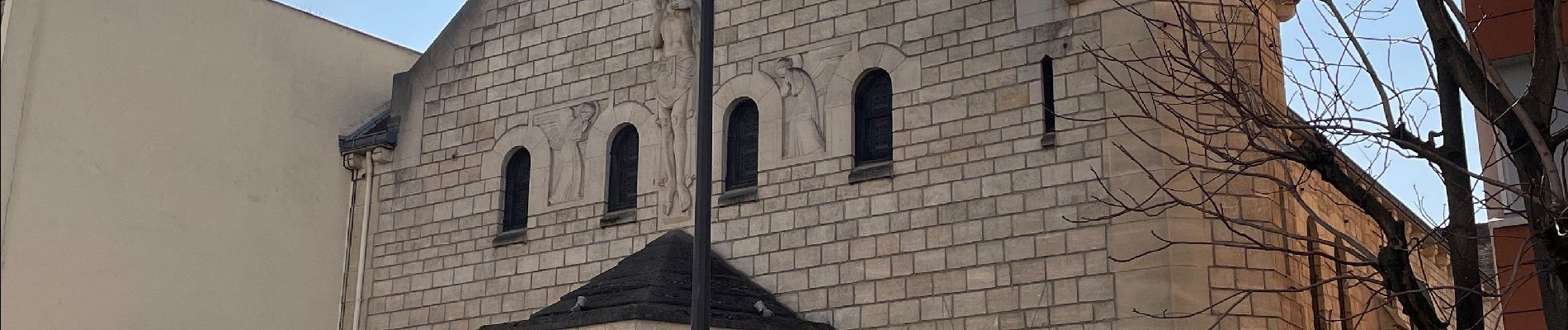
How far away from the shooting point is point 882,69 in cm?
1586

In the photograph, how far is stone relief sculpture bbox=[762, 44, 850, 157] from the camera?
52.6 ft

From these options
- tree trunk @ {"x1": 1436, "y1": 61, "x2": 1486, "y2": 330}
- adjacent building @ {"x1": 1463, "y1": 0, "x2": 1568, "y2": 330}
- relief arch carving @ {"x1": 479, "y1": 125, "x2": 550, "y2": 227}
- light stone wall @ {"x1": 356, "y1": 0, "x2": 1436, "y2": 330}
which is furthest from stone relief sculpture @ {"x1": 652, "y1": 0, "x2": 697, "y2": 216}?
tree trunk @ {"x1": 1436, "y1": 61, "x2": 1486, "y2": 330}

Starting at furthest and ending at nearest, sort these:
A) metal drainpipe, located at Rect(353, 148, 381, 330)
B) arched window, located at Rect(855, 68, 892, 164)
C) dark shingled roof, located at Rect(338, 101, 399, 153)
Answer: dark shingled roof, located at Rect(338, 101, 399, 153)
metal drainpipe, located at Rect(353, 148, 381, 330)
arched window, located at Rect(855, 68, 892, 164)

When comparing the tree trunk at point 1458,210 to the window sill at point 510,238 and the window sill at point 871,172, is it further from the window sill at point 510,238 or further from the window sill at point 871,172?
the window sill at point 510,238

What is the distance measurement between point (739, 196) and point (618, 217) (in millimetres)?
1414

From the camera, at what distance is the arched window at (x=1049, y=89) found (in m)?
14.6

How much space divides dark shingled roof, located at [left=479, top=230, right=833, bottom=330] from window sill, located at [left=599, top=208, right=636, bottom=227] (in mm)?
632

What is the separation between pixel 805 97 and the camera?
1622cm

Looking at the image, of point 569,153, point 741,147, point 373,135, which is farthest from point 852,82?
point 373,135

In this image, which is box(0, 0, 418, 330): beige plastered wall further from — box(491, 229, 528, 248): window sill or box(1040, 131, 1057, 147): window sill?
box(1040, 131, 1057, 147): window sill

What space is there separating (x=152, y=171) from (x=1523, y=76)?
13916mm

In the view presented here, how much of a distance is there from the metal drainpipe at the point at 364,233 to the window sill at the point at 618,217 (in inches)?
136

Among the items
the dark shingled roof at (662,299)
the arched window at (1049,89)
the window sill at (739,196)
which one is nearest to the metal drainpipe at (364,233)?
the dark shingled roof at (662,299)

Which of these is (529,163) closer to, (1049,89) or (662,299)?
(662,299)
